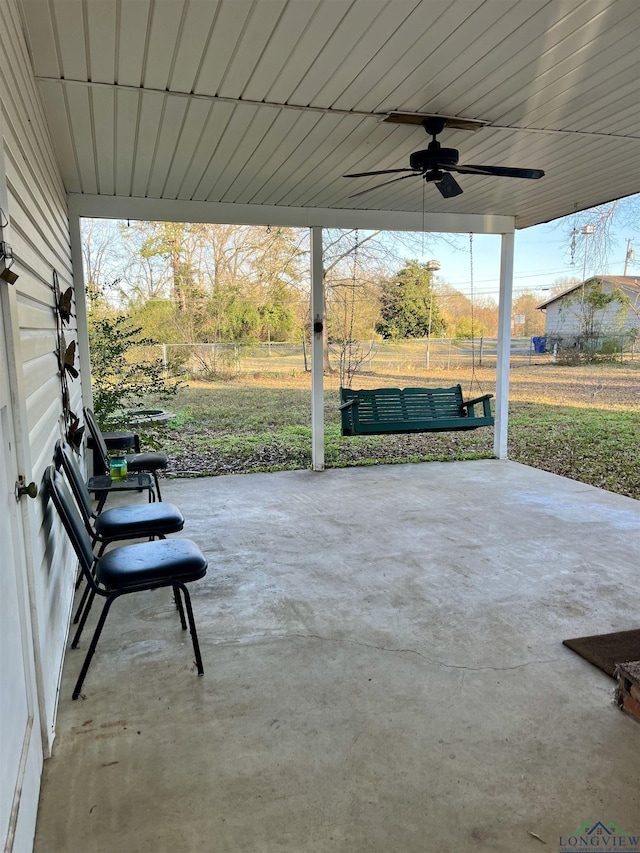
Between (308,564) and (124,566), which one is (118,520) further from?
(308,564)

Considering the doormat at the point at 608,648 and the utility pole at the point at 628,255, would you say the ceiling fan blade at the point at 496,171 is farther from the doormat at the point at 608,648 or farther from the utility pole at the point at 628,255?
the utility pole at the point at 628,255

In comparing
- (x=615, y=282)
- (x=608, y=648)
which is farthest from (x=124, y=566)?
(x=615, y=282)

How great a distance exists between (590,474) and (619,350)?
1.88m

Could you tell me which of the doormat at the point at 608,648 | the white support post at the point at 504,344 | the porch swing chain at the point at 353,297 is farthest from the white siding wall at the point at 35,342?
the white support post at the point at 504,344

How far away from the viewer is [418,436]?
699 cm

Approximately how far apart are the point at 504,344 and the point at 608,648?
4.15 m

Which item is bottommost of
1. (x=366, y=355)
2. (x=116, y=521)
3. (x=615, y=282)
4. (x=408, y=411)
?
(x=116, y=521)

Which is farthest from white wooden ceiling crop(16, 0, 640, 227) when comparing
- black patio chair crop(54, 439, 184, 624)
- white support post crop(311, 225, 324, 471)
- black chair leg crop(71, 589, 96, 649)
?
black chair leg crop(71, 589, 96, 649)

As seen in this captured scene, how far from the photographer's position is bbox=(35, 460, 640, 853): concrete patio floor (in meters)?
1.47

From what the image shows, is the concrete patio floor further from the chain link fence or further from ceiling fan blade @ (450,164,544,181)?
the chain link fence

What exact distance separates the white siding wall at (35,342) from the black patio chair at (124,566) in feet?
0.29

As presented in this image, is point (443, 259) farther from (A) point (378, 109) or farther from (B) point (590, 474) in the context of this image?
(A) point (378, 109)

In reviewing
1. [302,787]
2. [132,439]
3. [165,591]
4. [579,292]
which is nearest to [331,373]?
[132,439]

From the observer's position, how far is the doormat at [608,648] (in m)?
2.17
